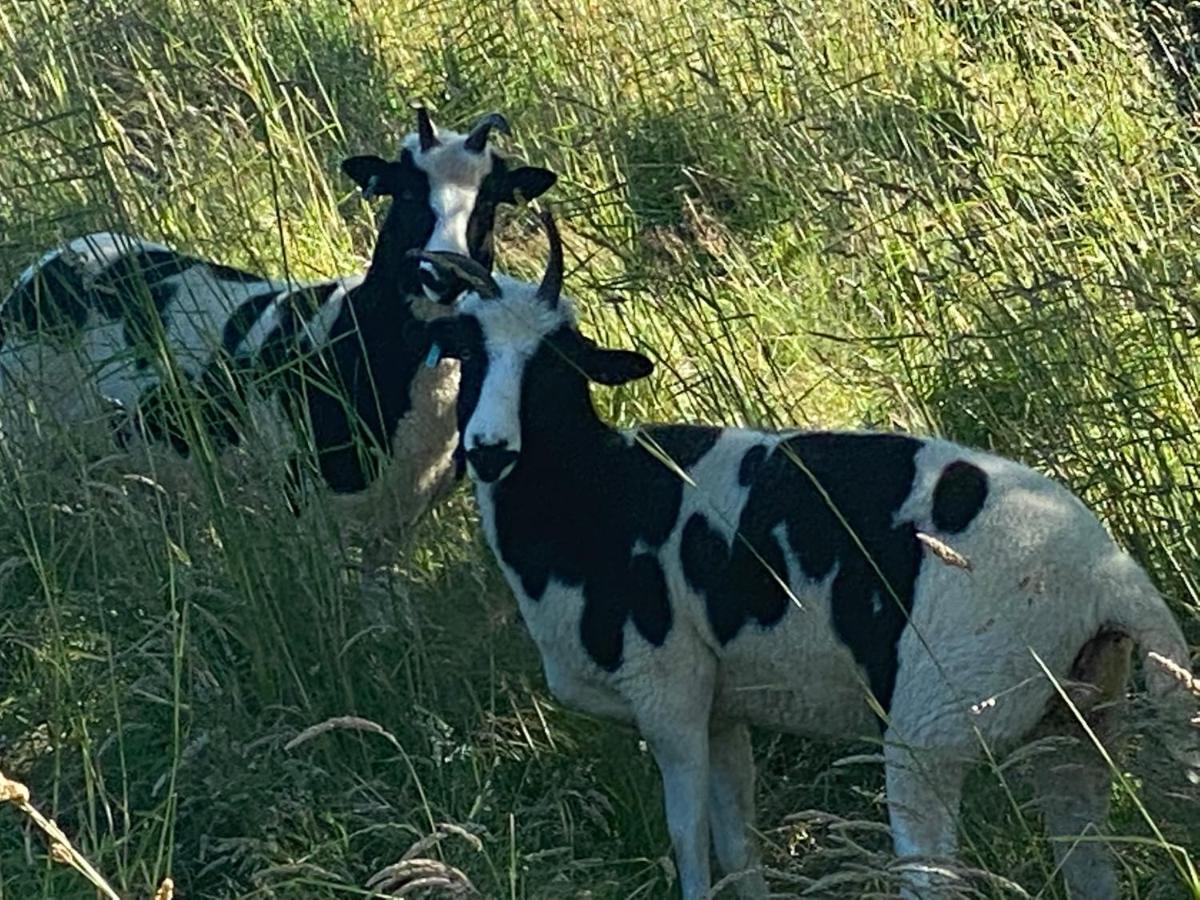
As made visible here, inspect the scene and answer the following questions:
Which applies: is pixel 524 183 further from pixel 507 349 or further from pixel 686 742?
pixel 686 742

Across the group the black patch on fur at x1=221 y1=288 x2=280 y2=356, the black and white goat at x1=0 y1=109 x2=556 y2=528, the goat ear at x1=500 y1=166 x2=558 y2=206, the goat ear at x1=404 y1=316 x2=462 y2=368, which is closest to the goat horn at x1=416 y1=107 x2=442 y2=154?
the black and white goat at x1=0 y1=109 x2=556 y2=528

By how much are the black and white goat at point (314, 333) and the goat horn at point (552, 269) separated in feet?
2.46

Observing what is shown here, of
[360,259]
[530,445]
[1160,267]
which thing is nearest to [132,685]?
[530,445]

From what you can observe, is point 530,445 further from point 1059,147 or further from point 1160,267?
point 1059,147

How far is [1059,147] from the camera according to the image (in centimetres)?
690

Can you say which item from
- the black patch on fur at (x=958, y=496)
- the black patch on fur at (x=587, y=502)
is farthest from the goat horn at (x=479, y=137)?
the black patch on fur at (x=958, y=496)

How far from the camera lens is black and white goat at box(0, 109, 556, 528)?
586 cm

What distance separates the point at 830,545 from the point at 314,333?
243cm

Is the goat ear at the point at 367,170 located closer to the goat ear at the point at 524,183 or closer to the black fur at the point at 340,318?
the black fur at the point at 340,318

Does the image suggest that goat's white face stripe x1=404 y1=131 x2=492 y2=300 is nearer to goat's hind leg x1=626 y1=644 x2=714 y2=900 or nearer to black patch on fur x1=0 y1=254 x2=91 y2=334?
black patch on fur x1=0 y1=254 x2=91 y2=334

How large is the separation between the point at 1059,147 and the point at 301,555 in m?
2.99

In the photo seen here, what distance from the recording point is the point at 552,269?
518 centimetres

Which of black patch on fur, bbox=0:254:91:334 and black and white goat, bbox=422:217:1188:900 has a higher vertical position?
black patch on fur, bbox=0:254:91:334

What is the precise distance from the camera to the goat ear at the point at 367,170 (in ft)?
22.8
